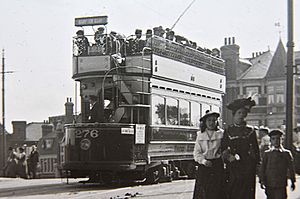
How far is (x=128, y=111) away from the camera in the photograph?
16312mm

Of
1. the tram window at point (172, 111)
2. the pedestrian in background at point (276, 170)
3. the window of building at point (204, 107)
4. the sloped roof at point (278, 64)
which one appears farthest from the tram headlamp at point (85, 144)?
the sloped roof at point (278, 64)

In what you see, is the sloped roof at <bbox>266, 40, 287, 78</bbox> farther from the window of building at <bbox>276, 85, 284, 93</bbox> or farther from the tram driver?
the tram driver

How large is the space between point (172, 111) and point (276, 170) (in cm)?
866

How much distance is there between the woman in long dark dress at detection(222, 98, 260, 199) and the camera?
7.91m

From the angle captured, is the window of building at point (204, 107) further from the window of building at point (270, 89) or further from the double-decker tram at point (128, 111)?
the window of building at point (270, 89)

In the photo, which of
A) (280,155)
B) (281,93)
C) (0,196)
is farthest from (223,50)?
(280,155)

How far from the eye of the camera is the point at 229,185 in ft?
26.5

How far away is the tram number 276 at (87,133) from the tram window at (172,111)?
256cm

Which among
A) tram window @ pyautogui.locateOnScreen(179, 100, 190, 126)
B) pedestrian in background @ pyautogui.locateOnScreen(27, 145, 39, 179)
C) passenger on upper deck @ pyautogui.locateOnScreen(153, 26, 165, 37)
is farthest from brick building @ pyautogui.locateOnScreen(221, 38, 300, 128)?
passenger on upper deck @ pyautogui.locateOnScreen(153, 26, 165, 37)

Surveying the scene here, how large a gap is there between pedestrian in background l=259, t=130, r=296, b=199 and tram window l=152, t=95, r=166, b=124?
764cm

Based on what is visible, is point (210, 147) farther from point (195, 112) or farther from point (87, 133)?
point (195, 112)

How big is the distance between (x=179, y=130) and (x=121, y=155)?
280cm

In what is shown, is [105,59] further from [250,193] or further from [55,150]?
[55,150]

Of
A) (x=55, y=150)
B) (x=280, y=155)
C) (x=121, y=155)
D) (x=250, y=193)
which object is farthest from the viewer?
(x=55, y=150)
